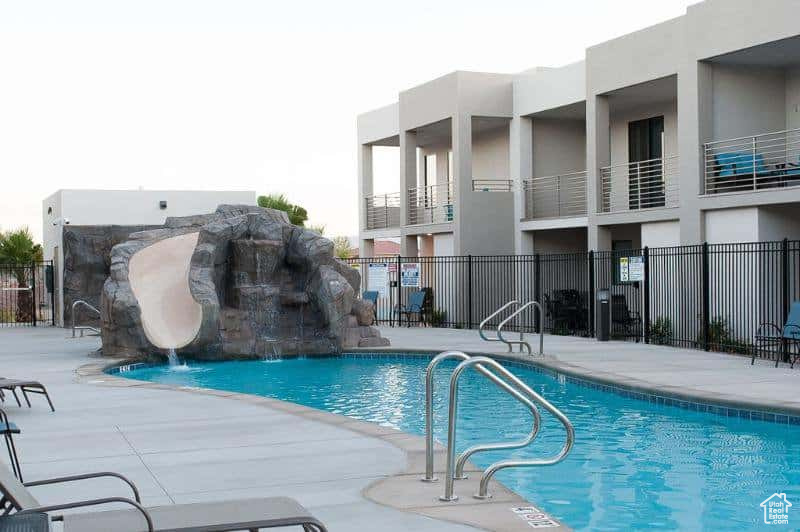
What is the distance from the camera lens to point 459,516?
590cm

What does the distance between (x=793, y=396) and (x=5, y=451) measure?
337 inches

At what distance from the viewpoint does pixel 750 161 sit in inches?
784

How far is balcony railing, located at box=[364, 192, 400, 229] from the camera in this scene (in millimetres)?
34250

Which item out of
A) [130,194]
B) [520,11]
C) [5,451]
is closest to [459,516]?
[5,451]

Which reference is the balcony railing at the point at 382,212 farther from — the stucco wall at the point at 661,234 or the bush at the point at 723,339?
the bush at the point at 723,339

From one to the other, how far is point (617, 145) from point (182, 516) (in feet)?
77.8

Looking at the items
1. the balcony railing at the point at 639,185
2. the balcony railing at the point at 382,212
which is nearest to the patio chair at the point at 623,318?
the balcony railing at the point at 639,185

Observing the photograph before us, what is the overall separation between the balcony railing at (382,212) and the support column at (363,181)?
0.55ft

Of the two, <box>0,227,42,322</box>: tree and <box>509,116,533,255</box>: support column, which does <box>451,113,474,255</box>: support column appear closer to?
<box>509,116,533,255</box>: support column

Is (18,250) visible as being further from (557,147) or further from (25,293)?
(557,147)

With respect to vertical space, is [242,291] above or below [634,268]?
below

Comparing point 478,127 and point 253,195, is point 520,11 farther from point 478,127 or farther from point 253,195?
point 253,195

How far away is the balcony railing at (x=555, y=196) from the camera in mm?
27812

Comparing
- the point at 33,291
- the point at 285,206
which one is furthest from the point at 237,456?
the point at 285,206
